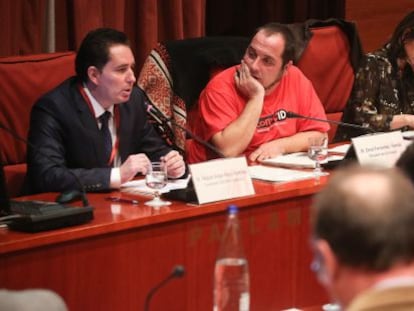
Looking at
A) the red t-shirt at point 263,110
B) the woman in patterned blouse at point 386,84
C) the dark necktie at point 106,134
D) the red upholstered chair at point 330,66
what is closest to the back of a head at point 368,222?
the dark necktie at point 106,134

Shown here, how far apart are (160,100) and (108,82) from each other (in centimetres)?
75

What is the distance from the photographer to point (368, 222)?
4.41 ft

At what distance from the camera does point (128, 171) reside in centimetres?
328

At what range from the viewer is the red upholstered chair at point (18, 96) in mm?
3791

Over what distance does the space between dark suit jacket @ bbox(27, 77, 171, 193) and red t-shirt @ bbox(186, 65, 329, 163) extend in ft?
1.37

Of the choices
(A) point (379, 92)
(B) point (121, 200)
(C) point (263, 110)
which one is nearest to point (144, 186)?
(B) point (121, 200)

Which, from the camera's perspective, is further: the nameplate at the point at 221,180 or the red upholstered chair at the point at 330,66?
the red upholstered chair at the point at 330,66

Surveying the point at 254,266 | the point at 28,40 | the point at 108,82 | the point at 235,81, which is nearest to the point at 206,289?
the point at 254,266

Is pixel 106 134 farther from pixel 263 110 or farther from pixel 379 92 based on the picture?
pixel 379 92

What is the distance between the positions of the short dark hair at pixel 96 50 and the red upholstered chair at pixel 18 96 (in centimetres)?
30

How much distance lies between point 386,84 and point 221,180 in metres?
1.82

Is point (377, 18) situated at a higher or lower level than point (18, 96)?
higher

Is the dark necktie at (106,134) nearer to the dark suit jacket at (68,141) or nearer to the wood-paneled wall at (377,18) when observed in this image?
the dark suit jacket at (68,141)

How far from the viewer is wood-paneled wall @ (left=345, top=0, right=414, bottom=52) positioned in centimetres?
594
